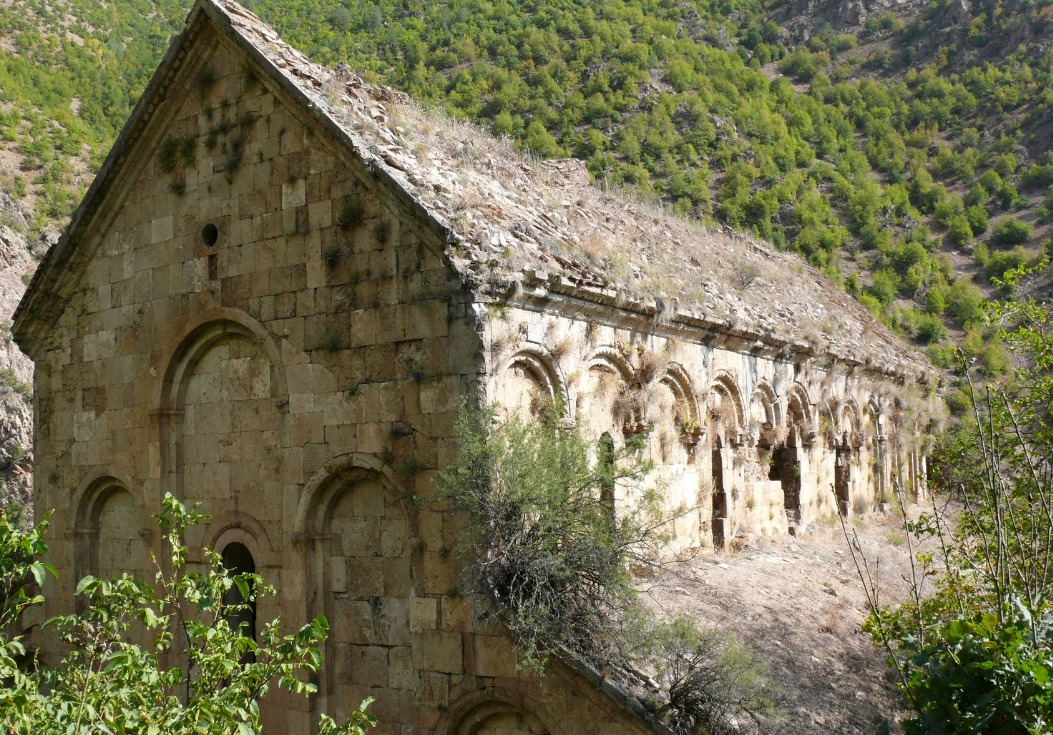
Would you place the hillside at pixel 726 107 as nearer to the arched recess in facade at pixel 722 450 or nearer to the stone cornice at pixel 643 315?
the stone cornice at pixel 643 315

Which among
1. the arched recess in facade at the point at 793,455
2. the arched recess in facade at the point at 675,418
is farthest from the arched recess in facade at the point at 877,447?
the arched recess in facade at the point at 675,418

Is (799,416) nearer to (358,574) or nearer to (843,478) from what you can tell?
(843,478)

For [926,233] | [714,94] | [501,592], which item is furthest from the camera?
[714,94]

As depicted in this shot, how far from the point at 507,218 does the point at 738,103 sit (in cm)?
3319

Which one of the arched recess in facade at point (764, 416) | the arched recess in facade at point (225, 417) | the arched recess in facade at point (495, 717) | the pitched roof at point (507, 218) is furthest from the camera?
the arched recess in facade at point (764, 416)

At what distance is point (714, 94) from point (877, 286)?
14.1 m

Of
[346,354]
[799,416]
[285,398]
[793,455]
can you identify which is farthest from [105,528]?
[799,416]

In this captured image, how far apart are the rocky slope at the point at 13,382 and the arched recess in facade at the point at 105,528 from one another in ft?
39.8

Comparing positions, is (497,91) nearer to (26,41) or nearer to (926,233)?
(926,233)

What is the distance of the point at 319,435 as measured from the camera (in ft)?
30.2

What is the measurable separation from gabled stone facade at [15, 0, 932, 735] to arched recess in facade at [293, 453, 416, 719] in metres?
0.02

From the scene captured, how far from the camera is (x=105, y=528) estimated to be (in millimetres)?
11438

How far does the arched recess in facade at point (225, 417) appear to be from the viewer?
968 cm

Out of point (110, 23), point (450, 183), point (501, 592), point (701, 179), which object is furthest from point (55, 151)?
point (501, 592)
